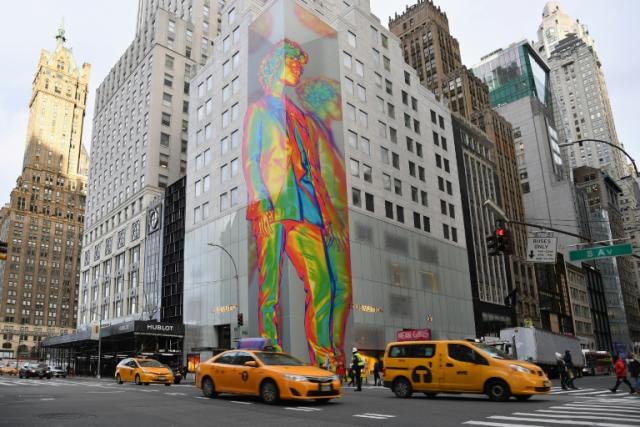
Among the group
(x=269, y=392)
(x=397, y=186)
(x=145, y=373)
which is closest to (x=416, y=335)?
(x=397, y=186)

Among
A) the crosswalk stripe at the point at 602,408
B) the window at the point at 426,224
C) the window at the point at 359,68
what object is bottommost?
the crosswalk stripe at the point at 602,408

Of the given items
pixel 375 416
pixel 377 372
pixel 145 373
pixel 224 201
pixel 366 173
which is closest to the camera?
pixel 375 416

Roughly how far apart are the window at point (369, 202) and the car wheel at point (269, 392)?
126 feet

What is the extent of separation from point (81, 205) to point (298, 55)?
A: 143 m

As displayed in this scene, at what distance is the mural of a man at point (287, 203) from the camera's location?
44125 mm

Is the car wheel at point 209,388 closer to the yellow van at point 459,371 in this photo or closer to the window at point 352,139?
the yellow van at point 459,371

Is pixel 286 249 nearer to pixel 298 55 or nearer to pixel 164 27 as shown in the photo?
pixel 298 55

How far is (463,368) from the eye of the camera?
16547 millimetres

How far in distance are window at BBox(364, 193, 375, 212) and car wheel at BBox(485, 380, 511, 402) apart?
121ft

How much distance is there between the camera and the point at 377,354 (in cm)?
4869

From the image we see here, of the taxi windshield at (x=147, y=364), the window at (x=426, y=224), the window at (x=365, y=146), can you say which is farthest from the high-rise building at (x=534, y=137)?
the taxi windshield at (x=147, y=364)

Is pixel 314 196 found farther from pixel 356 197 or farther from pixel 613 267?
pixel 613 267

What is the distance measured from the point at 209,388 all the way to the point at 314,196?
30.8 metres

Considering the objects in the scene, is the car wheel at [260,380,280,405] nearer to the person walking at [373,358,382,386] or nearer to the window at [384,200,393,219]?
the person walking at [373,358,382,386]
